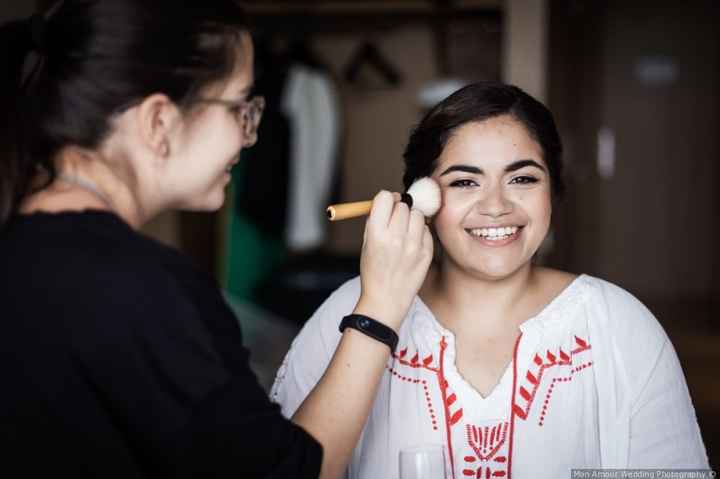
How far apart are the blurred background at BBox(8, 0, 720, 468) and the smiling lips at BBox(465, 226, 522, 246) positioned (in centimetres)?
83

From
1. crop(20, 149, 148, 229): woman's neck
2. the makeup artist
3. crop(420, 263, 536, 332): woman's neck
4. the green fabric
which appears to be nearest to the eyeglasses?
the makeup artist

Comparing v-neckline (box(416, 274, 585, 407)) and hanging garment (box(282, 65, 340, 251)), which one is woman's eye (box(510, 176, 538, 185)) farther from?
hanging garment (box(282, 65, 340, 251))

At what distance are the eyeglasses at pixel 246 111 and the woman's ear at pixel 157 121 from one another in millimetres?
39

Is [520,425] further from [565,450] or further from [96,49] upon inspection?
[96,49]

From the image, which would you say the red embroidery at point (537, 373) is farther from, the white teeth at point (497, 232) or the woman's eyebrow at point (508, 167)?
the woman's eyebrow at point (508, 167)

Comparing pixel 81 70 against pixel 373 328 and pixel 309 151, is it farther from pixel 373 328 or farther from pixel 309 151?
pixel 309 151

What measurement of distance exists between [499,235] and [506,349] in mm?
235

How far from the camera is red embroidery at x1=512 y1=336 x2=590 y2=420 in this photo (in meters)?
1.46

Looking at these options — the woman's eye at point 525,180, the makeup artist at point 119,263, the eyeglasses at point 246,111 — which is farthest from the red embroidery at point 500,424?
the eyeglasses at point 246,111

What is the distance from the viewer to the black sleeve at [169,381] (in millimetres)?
795

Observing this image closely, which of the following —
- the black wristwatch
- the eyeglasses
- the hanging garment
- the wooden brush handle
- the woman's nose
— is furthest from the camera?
the hanging garment

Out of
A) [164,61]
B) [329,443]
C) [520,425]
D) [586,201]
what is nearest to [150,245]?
[164,61]

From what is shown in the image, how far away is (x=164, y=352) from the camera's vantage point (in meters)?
0.81

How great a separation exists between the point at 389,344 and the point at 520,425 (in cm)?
52
